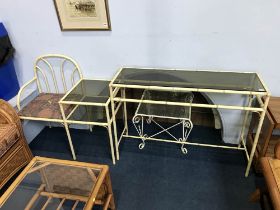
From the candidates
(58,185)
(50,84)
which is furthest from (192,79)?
(50,84)

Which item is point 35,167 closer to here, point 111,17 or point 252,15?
point 111,17

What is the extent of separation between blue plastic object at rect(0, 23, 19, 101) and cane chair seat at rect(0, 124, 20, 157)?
1.43 ft

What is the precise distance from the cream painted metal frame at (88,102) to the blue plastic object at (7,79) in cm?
63

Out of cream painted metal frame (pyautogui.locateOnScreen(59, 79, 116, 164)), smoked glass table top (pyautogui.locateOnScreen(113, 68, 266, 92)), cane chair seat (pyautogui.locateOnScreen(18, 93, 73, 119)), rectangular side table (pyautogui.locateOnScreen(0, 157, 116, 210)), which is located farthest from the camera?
cane chair seat (pyautogui.locateOnScreen(18, 93, 73, 119))

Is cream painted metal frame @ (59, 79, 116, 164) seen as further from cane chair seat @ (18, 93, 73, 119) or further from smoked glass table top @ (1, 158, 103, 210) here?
smoked glass table top @ (1, 158, 103, 210)

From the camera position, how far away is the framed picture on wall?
5.86 ft

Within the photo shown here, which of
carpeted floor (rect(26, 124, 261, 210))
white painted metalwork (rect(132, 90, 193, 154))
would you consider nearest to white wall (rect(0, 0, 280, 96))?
white painted metalwork (rect(132, 90, 193, 154))

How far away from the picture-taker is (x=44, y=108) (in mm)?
1967

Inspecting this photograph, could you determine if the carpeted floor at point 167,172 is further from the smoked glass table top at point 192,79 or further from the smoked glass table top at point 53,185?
the smoked glass table top at point 192,79

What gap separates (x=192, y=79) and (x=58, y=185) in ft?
3.79

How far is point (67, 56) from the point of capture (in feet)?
6.73

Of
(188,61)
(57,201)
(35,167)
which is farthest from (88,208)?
(188,61)

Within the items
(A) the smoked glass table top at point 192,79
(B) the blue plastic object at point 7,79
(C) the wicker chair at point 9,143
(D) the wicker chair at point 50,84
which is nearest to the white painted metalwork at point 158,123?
(A) the smoked glass table top at point 192,79

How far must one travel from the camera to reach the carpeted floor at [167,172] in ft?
5.46
